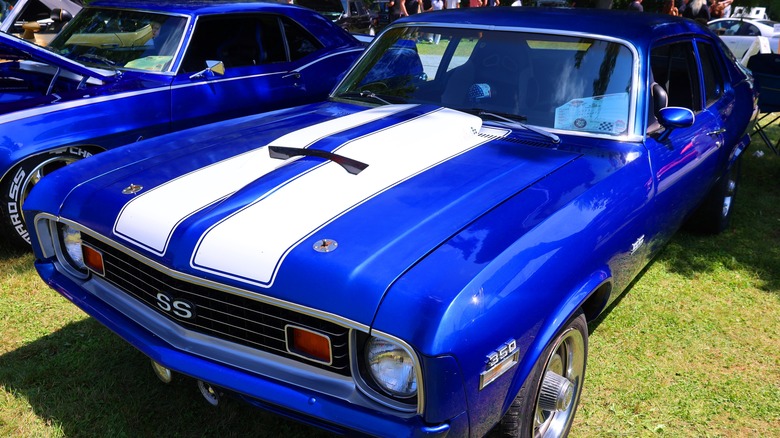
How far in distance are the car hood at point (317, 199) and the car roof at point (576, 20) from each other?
697 mm

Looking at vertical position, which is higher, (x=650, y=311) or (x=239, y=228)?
(x=239, y=228)

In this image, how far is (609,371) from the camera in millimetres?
3201

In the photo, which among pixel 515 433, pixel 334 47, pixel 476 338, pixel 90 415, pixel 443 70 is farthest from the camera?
pixel 334 47

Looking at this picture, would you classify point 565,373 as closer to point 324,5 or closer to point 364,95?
point 364,95

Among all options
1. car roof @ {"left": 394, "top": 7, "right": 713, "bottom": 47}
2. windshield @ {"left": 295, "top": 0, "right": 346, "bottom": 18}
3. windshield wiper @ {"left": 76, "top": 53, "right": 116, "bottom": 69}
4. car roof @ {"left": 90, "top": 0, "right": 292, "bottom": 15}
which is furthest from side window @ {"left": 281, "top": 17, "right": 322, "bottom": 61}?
windshield @ {"left": 295, "top": 0, "right": 346, "bottom": 18}

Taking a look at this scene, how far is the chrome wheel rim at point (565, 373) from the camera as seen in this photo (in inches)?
97.0

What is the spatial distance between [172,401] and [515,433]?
1497mm

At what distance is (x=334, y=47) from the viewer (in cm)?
609

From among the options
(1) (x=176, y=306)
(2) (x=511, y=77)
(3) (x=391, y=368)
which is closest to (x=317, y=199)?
(1) (x=176, y=306)

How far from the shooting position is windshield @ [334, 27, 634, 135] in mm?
3062

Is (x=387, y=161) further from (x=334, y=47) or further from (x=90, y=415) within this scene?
(x=334, y=47)

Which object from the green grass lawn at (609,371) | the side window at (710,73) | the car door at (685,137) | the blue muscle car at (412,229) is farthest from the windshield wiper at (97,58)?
the side window at (710,73)

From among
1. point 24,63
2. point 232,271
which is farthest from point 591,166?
point 24,63

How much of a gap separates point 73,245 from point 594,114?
7.49 feet
